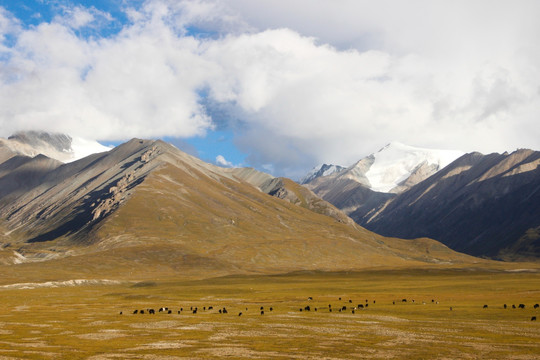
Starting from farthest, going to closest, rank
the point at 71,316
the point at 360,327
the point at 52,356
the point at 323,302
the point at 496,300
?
1. the point at 323,302
2. the point at 496,300
3. the point at 71,316
4. the point at 360,327
5. the point at 52,356

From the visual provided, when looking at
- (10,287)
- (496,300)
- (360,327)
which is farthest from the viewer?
(10,287)

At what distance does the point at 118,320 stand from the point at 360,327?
4222 cm

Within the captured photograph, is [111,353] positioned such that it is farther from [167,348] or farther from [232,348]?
[232,348]

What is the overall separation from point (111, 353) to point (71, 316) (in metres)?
46.8

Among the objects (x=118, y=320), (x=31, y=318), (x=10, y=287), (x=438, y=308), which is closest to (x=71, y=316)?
(x=31, y=318)

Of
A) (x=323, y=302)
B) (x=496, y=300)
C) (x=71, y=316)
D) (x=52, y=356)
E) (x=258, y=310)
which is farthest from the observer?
(x=323, y=302)

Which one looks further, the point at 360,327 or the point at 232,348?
the point at 360,327

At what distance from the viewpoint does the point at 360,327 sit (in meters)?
79.5

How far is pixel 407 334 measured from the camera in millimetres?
71125

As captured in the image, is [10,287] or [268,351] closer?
[268,351]

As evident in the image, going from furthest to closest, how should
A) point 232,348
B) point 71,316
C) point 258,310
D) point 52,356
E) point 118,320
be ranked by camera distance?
point 258,310 → point 71,316 → point 118,320 → point 232,348 → point 52,356

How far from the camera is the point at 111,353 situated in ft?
193

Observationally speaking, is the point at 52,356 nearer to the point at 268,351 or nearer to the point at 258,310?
the point at 268,351

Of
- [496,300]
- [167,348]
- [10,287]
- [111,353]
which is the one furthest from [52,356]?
[10,287]
